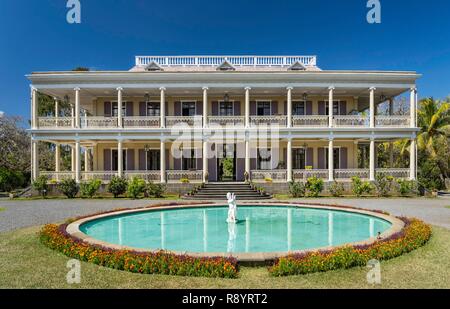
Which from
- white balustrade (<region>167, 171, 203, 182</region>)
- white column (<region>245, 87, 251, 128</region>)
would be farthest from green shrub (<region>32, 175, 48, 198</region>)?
white column (<region>245, 87, 251, 128</region>)

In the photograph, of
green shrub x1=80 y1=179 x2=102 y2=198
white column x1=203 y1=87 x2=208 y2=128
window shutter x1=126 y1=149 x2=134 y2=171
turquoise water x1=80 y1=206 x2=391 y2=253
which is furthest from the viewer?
window shutter x1=126 y1=149 x2=134 y2=171

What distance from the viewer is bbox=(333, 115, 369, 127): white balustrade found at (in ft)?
68.7

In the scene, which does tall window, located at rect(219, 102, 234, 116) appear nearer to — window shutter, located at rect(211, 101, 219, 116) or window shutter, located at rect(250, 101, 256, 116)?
window shutter, located at rect(211, 101, 219, 116)

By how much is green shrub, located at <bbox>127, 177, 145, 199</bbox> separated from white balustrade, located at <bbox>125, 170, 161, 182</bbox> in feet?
6.03

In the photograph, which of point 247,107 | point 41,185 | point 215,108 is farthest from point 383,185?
point 41,185

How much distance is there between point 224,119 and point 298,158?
7019 mm

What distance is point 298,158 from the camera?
77.4 feet

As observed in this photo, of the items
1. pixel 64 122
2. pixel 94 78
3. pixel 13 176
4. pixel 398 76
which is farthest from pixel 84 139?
pixel 398 76

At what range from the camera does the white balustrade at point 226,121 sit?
2091cm

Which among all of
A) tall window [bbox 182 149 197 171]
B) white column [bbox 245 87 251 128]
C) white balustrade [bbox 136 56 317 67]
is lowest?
tall window [bbox 182 149 197 171]

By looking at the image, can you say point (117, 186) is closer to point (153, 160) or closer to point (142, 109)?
point (153, 160)

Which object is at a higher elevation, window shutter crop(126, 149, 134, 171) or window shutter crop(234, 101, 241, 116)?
window shutter crop(234, 101, 241, 116)
